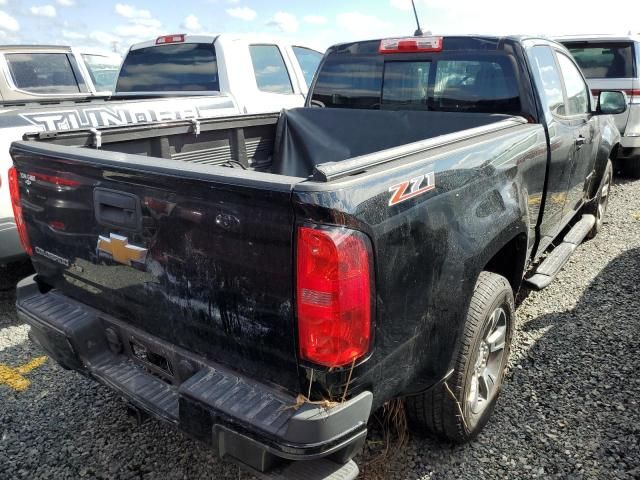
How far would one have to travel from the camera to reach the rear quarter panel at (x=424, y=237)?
1627 millimetres

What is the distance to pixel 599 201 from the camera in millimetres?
5227

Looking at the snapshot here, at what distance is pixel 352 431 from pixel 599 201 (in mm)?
4543

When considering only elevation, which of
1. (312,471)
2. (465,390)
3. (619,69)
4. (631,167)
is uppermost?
(619,69)

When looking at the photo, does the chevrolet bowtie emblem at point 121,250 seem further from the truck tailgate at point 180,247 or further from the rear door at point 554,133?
the rear door at point 554,133

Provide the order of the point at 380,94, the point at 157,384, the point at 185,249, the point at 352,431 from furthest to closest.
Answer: the point at 380,94, the point at 157,384, the point at 185,249, the point at 352,431

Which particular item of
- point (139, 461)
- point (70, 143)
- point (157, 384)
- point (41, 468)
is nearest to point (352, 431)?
point (157, 384)

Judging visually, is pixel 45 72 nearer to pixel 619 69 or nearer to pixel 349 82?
pixel 349 82

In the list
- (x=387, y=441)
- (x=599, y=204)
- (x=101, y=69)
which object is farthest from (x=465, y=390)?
(x=101, y=69)

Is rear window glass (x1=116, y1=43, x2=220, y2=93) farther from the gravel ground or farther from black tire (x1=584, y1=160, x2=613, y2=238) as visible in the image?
black tire (x1=584, y1=160, x2=613, y2=238)

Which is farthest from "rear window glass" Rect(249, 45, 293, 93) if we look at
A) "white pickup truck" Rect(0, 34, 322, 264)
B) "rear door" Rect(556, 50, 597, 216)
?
"rear door" Rect(556, 50, 597, 216)

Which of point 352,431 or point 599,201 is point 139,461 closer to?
point 352,431

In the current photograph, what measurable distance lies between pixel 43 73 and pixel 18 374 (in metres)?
4.62

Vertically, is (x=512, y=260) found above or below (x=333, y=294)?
below

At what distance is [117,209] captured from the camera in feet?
6.60
